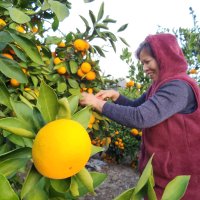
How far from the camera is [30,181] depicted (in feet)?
1.80

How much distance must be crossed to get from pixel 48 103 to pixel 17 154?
10 centimetres

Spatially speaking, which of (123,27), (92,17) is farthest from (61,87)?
(123,27)

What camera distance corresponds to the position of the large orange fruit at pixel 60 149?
51 centimetres

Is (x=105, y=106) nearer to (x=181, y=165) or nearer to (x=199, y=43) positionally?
(x=181, y=165)

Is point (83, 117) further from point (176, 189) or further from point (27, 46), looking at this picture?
point (27, 46)

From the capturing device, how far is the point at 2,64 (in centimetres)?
97

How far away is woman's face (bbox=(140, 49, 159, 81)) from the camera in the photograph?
1.97 meters

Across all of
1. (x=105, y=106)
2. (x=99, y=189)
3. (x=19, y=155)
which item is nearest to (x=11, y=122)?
(x=19, y=155)

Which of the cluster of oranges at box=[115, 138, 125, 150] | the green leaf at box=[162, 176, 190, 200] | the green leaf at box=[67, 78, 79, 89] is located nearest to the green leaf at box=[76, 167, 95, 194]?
the green leaf at box=[162, 176, 190, 200]

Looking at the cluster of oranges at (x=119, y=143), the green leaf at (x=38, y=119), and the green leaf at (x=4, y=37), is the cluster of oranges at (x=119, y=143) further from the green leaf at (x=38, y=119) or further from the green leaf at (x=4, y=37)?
the green leaf at (x=38, y=119)

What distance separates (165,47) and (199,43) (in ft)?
16.3

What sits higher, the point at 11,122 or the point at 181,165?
the point at 11,122

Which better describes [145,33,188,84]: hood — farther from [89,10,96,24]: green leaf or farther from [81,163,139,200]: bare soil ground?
[81,163,139,200]: bare soil ground

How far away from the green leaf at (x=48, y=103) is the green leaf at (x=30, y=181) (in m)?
0.09
